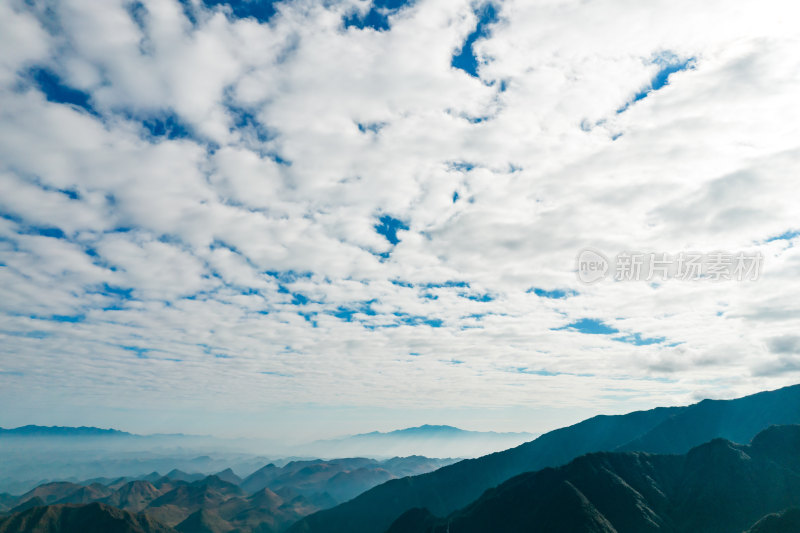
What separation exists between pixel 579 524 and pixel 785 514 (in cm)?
7311

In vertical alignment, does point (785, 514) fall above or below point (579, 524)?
above

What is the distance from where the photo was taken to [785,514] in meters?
157

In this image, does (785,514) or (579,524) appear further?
(579,524)

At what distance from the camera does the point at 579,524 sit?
194m
